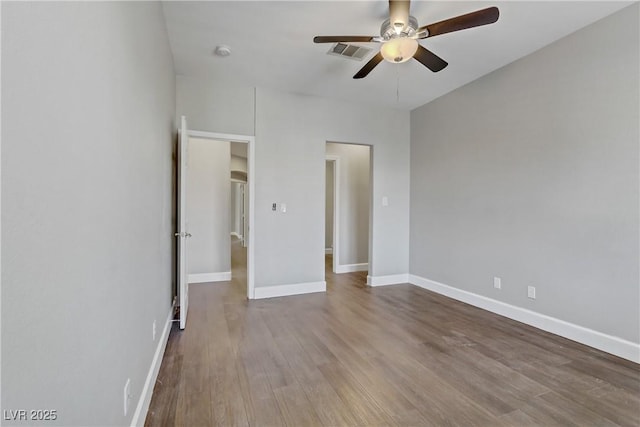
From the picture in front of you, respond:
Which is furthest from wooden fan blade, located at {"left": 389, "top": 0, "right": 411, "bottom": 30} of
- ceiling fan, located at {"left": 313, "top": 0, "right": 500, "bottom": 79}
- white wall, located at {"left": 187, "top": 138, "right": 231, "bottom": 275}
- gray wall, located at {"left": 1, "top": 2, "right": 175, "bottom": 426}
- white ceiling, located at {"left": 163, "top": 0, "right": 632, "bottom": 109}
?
white wall, located at {"left": 187, "top": 138, "right": 231, "bottom": 275}

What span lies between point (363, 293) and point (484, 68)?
3175 millimetres

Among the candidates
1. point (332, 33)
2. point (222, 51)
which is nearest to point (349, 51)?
point (332, 33)

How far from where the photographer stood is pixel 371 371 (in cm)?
220

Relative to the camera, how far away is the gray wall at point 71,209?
23.5 inches

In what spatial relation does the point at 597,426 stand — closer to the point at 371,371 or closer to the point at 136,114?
the point at 371,371

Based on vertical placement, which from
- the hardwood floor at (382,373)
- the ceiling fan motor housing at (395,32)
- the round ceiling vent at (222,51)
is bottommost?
the hardwood floor at (382,373)

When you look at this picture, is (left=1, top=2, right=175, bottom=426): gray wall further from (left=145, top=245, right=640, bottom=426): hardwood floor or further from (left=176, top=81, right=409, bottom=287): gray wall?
(left=176, top=81, right=409, bottom=287): gray wall

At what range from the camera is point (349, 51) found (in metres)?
3.05

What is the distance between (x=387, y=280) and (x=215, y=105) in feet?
Result: 11.6

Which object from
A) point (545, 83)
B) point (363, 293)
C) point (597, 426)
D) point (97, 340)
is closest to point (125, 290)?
point (97, 340)

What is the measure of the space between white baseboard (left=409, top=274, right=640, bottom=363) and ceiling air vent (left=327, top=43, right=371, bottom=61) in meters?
3.11

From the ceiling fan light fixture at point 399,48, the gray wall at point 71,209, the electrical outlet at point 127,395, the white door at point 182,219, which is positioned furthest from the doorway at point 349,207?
the electrical outlet at point 127,395

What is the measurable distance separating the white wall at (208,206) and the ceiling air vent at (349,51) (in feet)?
8.18

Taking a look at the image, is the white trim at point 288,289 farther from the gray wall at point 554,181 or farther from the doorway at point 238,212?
the gray wall at point 554,181
